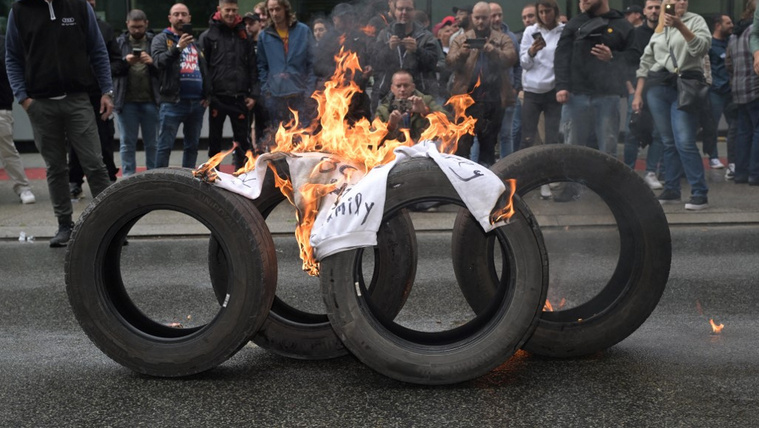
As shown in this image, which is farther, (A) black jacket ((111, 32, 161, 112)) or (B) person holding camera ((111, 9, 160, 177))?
(B) person holding camera ((111, 9, 160, 177))

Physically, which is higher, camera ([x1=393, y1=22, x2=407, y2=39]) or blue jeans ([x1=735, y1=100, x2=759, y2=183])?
camera ([x1=393, y1=22, x2=407, y2=39])

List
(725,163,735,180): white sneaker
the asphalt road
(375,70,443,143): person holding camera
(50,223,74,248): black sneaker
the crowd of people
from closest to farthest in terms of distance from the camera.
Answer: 1. the asphalt road
2. the crowd of people
3. (50,223,74,248): black sneaker
4. (375,70,443,143): person holding camera
5. (725,163,735,180): white sneaker

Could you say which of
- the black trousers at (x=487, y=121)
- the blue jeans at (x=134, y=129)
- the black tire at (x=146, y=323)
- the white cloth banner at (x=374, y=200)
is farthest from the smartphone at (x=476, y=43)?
the black tire at (x=146, y=323)

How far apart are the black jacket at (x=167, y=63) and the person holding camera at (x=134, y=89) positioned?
0.12 metres

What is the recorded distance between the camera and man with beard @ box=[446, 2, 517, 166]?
10344 millimetres

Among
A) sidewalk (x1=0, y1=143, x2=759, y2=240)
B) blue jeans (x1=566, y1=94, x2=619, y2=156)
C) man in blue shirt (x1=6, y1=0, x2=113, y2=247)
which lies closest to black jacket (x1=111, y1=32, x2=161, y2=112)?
sidewalk (x1=0, y1=143, x2=759, y2=240)

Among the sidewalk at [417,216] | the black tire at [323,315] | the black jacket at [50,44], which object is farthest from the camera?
the sidewalk at [417,216]

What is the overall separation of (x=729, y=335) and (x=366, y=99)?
4963 millimetres

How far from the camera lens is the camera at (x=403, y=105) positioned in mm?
9281

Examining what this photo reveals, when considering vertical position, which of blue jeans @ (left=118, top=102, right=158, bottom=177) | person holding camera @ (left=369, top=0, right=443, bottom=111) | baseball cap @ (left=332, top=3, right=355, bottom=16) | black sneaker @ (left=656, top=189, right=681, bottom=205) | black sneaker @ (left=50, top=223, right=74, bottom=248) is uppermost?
baseball cap @ (left=332, top=3, right=355, bottom=16)

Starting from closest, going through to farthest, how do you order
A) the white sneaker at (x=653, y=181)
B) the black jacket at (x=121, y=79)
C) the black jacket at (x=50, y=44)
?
the black jacket at (x=50, y=44), the black jacket at (x=121, y=79), the white sneaker at (x=653, y=181)

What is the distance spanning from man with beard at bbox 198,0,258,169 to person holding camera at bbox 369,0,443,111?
1.90 metres

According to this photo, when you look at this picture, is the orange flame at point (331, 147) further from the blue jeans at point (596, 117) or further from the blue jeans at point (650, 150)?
the blue jeans at point (650, 150)

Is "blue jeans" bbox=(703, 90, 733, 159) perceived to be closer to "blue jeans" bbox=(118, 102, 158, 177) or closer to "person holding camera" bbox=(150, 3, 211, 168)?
"person holding camera" bbox=(150, 3, 211, 168)
